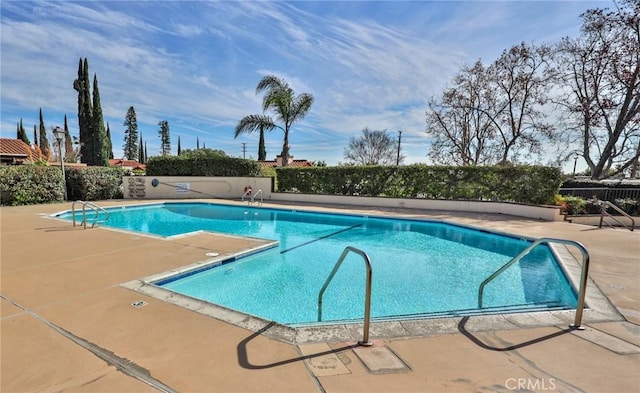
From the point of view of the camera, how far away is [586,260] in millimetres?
2826

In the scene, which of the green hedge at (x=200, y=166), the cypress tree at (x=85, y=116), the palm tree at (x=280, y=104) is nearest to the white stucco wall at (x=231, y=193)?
the green hedge at (x=200, y=166)

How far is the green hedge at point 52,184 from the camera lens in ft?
39.1

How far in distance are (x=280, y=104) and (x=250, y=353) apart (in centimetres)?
1691

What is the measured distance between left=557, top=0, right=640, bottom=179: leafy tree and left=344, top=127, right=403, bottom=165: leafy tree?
1951 cm

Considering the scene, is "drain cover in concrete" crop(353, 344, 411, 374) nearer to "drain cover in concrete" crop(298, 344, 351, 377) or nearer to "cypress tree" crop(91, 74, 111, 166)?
"drain cover in concrete" crop(298, 344, 351, 377)

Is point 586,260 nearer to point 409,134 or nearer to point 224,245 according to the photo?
point 224,245

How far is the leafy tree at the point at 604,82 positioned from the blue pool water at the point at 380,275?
13611mm

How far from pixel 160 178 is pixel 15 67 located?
7.45m

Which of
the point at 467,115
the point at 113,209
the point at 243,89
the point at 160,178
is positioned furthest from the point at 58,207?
the point at 467,115

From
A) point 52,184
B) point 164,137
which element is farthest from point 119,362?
point 164,137

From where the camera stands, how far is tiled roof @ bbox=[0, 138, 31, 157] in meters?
21.5

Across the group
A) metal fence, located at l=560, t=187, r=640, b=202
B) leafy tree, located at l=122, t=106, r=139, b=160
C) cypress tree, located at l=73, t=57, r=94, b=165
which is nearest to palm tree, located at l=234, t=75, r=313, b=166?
metal fence, located at l=560, t=187, r=640, b=202

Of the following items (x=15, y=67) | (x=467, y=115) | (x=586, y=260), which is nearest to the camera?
(x=586, y=260)

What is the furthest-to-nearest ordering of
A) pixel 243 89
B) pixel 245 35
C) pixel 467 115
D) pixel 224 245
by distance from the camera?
pixel 467 115, pixel 243 89, pixel 245 35, pixel 224 245
